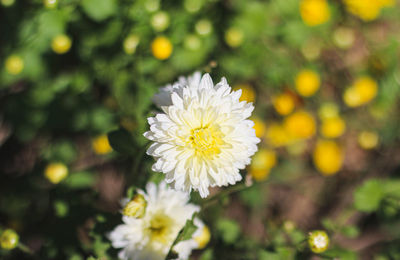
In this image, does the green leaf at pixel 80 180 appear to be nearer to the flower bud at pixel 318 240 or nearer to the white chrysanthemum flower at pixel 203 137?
the white chrysanthemum flower at pixel 203 137

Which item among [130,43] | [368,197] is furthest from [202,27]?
[368,197]

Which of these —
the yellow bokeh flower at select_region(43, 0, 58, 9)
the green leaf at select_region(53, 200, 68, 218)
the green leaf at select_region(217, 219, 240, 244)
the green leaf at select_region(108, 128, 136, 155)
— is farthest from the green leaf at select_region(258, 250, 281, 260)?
the yellow bokeh flower at select_region(43, 0, 58, 9)

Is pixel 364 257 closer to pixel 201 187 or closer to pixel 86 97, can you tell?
pixel 201 187

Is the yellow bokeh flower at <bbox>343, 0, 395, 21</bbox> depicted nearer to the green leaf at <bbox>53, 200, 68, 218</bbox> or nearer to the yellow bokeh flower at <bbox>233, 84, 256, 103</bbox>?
the yellow bokeh flower at <bbox>233, 84, 256, 103</bbox>

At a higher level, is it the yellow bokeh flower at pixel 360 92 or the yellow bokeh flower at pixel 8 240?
the yellow bokeh flower at pixel 360 92

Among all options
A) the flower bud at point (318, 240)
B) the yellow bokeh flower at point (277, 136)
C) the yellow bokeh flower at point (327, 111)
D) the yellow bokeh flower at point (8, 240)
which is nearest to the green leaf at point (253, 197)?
the yellow bokeh flower at point (277, 136)
